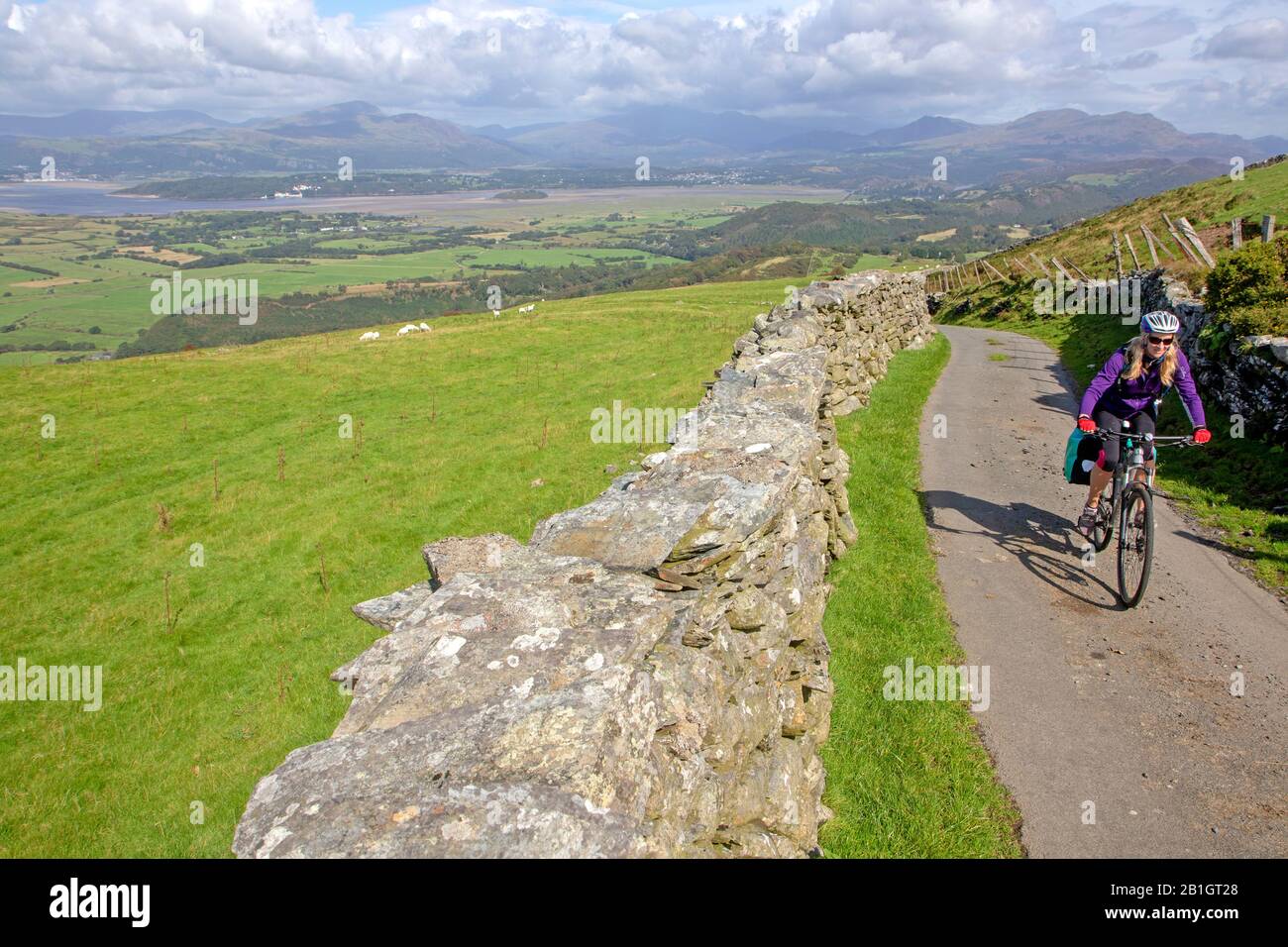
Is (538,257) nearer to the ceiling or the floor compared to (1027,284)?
nearer to the ceiling

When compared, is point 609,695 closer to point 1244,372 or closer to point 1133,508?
point 1133,508

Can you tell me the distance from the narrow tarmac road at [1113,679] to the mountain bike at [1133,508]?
0.41 metres

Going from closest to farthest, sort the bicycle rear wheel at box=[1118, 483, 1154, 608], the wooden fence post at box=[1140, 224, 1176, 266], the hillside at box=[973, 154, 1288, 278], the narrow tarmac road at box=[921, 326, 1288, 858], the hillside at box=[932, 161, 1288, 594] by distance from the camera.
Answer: the narrow tarmac road at box=[921, 326, 1288, 858] < the bicycle rear wheel at box=[1118, 483, 1154, 608] < the hillside at box=[932, 161, 1288, 594] < the wooden fence post at box=[1140, 224, 1176, 266] < the hillside at box=[973, 154, 1288, 278]

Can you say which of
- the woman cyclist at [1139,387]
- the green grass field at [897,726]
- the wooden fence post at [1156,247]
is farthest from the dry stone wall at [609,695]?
the wooden fence post at [1156,247]

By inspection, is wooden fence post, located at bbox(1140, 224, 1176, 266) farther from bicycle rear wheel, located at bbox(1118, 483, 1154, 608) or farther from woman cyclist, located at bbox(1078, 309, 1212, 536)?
bicycle rear wheel, located at bbox(1118, 483, 1154, 608)

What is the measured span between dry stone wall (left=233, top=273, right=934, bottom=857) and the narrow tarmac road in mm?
2387

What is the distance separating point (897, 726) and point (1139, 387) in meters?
6.38

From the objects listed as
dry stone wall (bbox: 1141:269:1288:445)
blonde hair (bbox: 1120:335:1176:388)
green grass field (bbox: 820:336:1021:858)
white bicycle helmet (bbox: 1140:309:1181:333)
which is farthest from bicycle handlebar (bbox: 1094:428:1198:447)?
dry stone wall (bbox: 1141:269:1288:445)

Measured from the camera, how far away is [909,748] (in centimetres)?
761

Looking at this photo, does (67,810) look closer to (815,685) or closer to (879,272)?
(815,685)

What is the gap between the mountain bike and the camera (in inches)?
370
